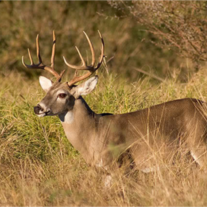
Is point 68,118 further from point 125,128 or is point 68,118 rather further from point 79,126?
point 125,128

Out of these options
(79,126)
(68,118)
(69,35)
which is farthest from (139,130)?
(69,35)

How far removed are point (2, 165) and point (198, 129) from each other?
6.86 feet

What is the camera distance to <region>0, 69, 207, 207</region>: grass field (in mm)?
4742

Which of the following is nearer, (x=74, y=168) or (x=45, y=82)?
(x=74, y=168)

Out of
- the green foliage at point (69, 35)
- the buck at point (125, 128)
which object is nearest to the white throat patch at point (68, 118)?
the buck at point (125, 128)

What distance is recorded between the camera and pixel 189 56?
8172 mm

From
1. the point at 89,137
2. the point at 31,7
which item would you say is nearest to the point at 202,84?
the point at 89,137

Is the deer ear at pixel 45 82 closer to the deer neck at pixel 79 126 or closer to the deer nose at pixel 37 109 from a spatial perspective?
the deer neck at pixel 79 126

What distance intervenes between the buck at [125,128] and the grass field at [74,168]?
0.67 feet

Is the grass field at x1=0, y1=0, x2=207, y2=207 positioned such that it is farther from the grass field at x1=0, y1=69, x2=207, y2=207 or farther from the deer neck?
the deer neck

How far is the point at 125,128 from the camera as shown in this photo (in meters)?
6.18

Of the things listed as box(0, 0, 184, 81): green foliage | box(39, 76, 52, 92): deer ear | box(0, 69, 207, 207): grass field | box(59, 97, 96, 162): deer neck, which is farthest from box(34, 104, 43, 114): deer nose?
box(0, 0, 184, 81): green foliage

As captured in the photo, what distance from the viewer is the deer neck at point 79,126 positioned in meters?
6.04

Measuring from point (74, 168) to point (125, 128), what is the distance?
0.81 meters
